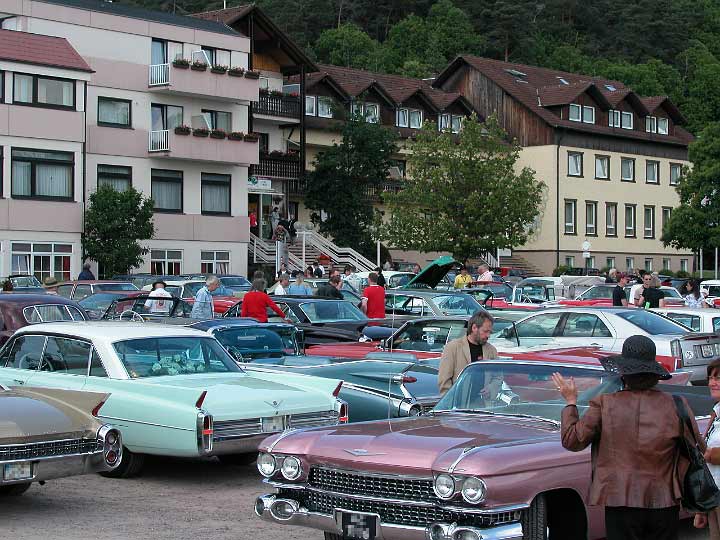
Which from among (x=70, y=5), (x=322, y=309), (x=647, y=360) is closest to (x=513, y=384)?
(x=647, y=360)

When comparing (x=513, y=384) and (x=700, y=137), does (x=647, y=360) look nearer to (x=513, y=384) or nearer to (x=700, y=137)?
(x=513, y=384)

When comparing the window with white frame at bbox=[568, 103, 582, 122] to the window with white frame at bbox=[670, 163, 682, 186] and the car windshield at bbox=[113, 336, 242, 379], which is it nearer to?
the window with white frame at bbox=[670, 163, 682, 186]

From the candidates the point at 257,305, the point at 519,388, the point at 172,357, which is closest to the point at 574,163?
the point at 257,305

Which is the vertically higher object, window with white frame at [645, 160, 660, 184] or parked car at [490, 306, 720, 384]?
window with white frame at [645, 160, 660, 184]

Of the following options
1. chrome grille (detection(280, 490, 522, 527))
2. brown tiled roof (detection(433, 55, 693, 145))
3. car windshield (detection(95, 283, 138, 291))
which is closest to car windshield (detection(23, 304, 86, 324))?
chrome grille (detection(280, 490, 522, 527))

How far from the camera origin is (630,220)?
72.3 m

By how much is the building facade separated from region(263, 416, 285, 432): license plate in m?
33.0

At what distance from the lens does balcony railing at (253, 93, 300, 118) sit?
54344 millimetres

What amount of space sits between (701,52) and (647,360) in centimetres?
10796

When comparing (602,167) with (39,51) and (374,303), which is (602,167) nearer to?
(39,51)

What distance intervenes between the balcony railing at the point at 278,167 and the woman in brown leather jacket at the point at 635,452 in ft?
159

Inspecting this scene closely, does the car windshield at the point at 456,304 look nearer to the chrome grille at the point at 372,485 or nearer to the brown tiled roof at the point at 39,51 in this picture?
the chrome grille at the point at 372,485

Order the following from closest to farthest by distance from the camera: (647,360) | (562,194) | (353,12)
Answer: (647,360)
(562,194)
(353,12)

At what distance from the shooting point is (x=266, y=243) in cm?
5406
